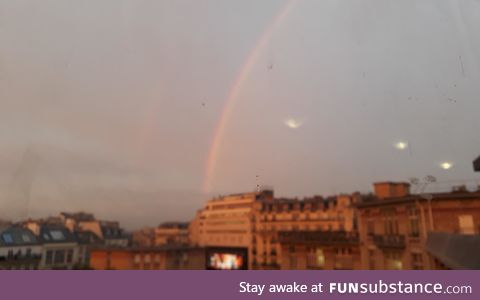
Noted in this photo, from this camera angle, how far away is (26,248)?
2108 cm

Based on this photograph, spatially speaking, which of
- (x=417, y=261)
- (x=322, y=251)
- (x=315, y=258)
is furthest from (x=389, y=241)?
(x=315, y=258)

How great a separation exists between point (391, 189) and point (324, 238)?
270 inches

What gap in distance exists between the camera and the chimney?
2390 centimetres

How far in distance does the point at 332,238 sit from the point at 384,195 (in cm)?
529

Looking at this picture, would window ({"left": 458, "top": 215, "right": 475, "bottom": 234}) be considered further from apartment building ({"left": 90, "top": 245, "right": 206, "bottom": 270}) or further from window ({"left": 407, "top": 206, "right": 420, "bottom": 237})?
apartment building ({"left": 90, "top": 245, "right": 206, "bottom": 270})

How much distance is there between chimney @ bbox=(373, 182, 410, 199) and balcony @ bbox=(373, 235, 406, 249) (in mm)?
3820

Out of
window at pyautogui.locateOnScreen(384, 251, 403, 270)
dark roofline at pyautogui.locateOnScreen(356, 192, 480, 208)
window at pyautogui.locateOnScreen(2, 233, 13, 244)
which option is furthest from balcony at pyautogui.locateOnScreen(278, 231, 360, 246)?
window at pyautogui.locateOnScreen(2, 233, 13, 244)

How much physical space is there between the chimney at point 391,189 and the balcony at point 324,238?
366 cm

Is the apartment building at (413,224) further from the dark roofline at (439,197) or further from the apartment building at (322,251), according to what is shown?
the apartment building at (322,251)

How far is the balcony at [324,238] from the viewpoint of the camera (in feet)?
86.9

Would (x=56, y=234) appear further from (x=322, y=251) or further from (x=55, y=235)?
(x=322, y=251)

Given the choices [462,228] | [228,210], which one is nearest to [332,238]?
[462,228]
